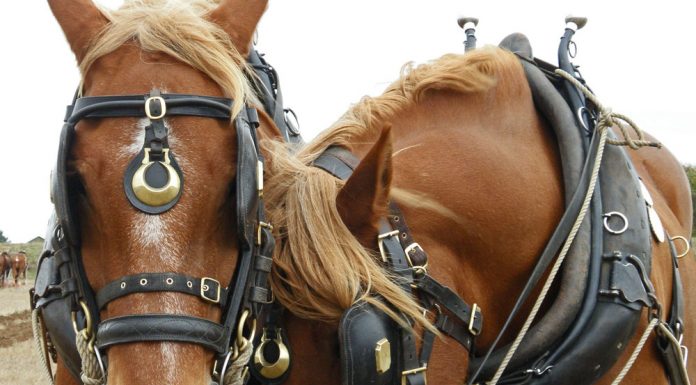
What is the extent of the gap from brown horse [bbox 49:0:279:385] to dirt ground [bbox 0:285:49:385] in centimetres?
776

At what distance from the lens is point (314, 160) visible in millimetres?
2588

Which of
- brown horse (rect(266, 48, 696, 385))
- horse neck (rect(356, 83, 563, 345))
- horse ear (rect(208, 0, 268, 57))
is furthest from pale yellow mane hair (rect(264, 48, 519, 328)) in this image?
horse ear (rect(208, 0, 268, 57))

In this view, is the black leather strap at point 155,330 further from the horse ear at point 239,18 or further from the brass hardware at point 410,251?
the horse ear at point 239,18

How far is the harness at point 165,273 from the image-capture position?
189 centimetres

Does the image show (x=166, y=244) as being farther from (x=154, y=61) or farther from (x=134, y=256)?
(x=154, y=61)

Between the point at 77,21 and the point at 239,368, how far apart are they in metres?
1.09

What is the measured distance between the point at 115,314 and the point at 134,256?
15 cm

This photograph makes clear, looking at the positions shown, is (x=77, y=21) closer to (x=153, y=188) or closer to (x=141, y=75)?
(x=141, y=75)

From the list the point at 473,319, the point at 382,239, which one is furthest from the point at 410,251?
the point at 473,319

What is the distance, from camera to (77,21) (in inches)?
90.8

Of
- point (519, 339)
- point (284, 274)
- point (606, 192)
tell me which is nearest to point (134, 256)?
point (284, 274)

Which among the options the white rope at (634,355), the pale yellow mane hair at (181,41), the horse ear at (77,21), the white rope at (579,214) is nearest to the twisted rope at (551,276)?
the white rope at (579,214)

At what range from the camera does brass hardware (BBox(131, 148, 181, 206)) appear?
191 cm

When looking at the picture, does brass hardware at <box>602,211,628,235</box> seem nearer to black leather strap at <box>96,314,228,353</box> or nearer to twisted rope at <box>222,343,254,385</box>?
twisted rope at <box>222,343,254,385</box>
